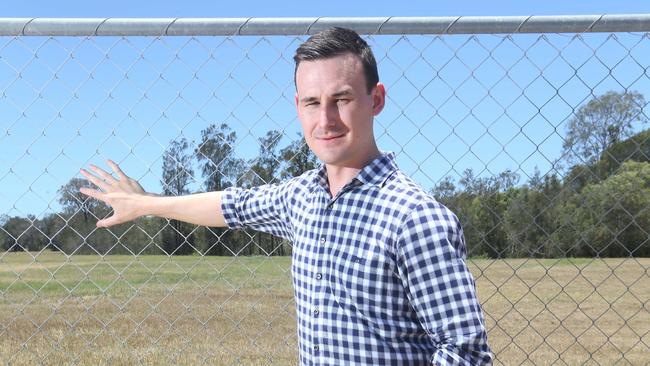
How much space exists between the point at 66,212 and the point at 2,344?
1103 millimetres

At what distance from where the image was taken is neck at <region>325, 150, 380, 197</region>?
144cm

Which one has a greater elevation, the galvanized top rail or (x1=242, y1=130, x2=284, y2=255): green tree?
the galvanized top rail

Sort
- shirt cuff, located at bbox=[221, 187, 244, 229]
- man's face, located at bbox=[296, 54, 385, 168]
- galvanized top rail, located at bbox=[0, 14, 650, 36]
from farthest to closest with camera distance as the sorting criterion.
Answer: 1. galvanized top rail, located at bbox=[0, 14, 650, 36]
2. shirt cuff, located at bbox=[221, 187, 244, 229]
3. man's face, located at bbox=[296, 54, 385, 168]

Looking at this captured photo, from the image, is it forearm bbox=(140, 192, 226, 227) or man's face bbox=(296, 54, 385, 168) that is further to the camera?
forearm bbox=(140, 192, 226, 227)

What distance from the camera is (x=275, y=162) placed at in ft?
8.97

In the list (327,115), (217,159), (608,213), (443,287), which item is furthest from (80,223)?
(608,213)

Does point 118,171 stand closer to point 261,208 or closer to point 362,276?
point 261,208

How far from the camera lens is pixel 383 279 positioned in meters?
1.33

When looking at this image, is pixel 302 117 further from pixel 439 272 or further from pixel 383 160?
pixel 439 272

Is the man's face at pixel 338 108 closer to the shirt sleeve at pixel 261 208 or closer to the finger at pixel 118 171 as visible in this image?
the shirt sleeve at pixel 261 208

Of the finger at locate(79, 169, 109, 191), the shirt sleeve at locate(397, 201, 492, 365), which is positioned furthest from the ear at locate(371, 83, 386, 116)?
the finger at locate(79, 169, 109, 191)

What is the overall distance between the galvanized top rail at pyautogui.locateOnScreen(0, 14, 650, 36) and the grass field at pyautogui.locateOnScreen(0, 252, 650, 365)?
0.89 metres

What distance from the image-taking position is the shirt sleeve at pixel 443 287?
1241 mm

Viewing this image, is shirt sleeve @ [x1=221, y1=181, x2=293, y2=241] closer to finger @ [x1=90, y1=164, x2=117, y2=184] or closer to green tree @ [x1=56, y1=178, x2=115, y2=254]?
finger @ [x1=90, y1=164, x2=117, y2=184]
